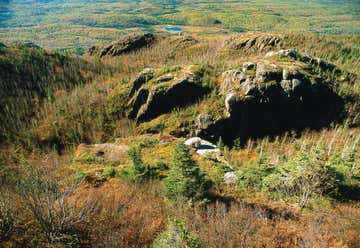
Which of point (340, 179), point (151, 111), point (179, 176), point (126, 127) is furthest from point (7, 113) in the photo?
point (340, 179)

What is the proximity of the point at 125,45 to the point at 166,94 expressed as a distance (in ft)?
345

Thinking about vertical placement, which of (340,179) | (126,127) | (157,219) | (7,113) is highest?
(340,179)

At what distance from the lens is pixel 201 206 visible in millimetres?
18641

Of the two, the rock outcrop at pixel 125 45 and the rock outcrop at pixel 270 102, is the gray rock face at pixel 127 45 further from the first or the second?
the rock outcrop at pixel 270 102

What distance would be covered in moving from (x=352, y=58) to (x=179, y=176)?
110 metres

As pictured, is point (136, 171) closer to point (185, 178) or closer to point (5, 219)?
point (185, 178)

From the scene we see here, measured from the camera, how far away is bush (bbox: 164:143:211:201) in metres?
18.2

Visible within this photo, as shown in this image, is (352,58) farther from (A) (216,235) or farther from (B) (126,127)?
(A) (216,235)

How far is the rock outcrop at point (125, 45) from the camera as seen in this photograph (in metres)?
146

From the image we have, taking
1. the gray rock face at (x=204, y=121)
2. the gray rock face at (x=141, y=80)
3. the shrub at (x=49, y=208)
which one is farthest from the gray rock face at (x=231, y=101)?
the shrub at (x=49, y=208)

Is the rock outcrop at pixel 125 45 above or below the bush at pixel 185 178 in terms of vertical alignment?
above

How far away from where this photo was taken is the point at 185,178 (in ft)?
59.8

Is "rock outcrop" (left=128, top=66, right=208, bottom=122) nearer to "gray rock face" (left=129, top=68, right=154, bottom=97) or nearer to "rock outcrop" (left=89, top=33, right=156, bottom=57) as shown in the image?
"gray rock face" (left=129, top=68, right=154, bottom=97)

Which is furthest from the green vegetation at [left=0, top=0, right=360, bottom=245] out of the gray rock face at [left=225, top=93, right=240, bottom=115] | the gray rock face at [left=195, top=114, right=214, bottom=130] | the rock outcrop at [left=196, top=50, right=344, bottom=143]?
the gray rock face at [left=225, top=93, right=240, bottom=115]
